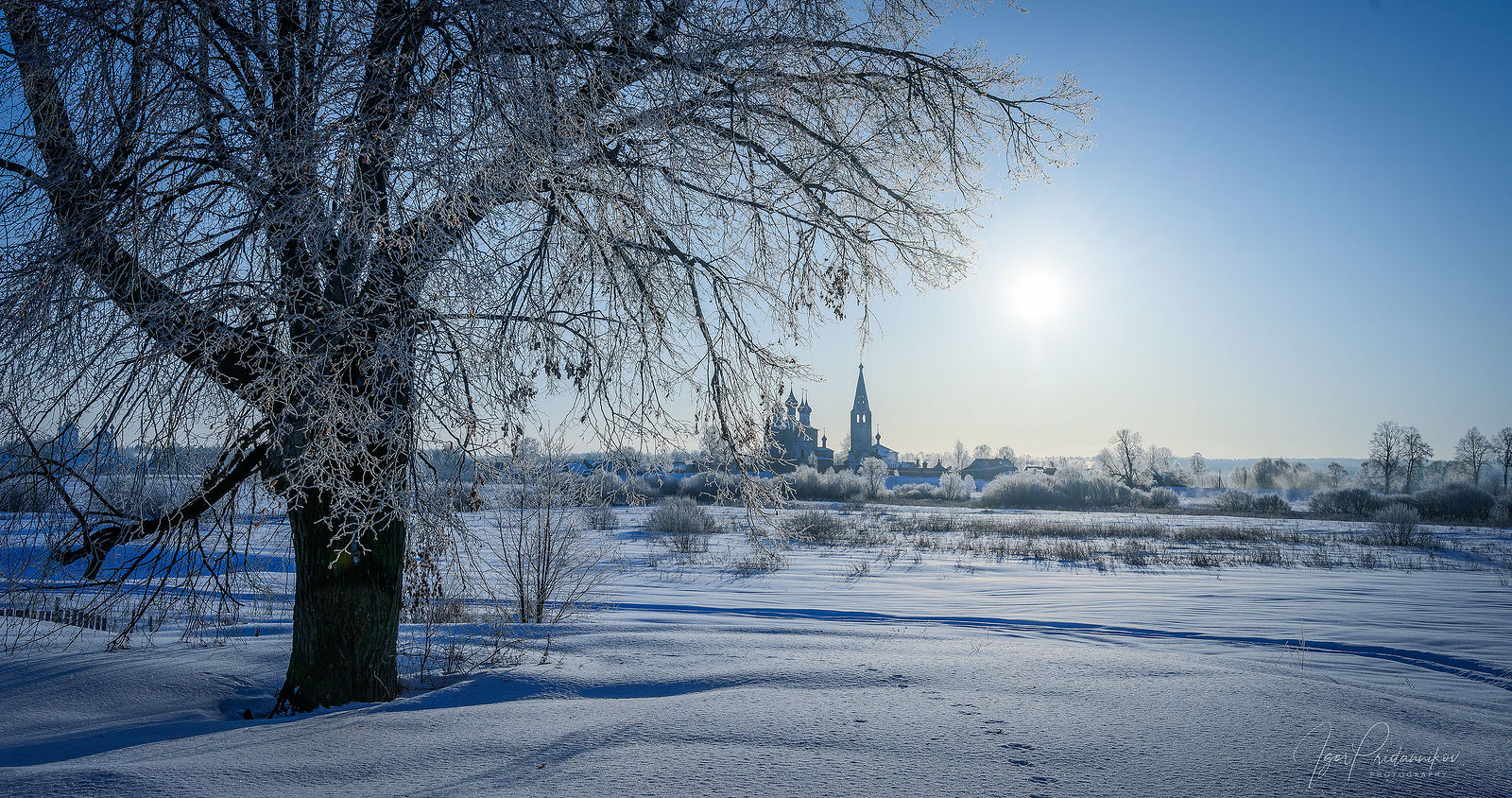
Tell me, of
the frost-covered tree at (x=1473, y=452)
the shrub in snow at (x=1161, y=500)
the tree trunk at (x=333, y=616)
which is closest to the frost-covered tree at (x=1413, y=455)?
the frost-covered tree at (x=1473, y=452)

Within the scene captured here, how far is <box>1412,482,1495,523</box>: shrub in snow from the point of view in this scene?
34.2m

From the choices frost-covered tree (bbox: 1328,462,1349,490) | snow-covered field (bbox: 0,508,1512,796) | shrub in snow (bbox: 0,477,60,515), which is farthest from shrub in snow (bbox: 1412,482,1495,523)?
frost-covered tree (bbox: 1328,462,1349,490)

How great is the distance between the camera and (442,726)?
4059 mm

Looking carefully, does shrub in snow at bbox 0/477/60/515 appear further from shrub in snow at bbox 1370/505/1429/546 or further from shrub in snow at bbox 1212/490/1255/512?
shrub in snow at bbox 1212/490/1255/512

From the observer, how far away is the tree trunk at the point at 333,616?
15.5ft

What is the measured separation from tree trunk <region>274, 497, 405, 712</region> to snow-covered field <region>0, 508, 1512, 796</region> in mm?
325

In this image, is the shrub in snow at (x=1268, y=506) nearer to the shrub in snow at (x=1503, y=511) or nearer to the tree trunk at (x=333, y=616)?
the shrub in snow at (x=1503, y=511)

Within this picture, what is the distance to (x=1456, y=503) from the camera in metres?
A: 35.6

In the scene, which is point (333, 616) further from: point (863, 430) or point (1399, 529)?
point (863, 430)

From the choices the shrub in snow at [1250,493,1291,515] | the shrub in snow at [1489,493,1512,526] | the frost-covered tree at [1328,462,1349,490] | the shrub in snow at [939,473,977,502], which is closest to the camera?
A: the shrub in snow at [1489,493,1512,526]

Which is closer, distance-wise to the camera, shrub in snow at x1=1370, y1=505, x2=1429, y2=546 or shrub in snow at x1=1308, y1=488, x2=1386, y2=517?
shrub in snow at x1=1370, y1=505, x2=1429, y2=546

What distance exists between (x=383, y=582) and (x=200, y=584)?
9.88 meters

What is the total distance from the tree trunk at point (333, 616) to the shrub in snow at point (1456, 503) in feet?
144

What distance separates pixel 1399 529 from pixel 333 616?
32.3 m
